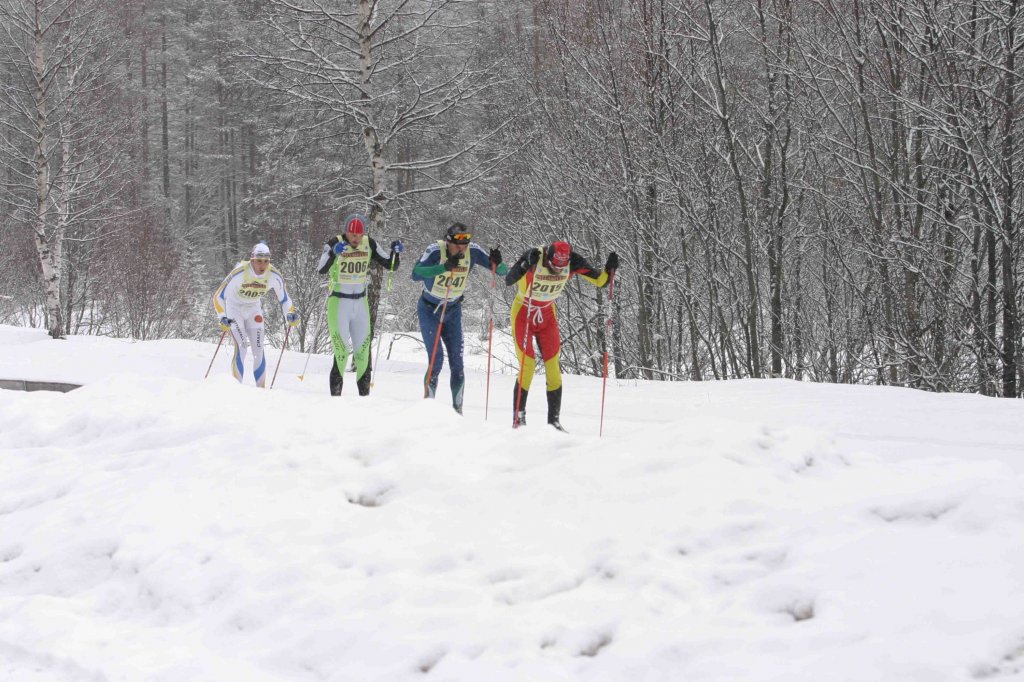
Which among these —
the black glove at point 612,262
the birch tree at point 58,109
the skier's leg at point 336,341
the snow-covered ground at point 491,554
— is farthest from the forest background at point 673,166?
the snow-covered ground at point 491,554

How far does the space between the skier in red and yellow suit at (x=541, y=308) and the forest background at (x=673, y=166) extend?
10.3 feet

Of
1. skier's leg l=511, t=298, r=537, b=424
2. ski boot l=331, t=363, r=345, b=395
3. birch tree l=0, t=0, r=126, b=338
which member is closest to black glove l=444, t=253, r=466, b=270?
skier's leg l=511, t=298, r=537, b=424

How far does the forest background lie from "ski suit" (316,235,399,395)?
7.81 feet

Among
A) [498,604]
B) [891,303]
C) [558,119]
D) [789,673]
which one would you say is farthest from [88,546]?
[558,119]

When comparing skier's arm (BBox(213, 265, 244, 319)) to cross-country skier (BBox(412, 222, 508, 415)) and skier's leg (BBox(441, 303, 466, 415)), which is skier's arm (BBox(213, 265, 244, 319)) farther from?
skier's leg (BBox(441, 303, 466, 415))

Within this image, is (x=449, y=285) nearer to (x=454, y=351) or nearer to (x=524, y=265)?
(x=454, y=351)

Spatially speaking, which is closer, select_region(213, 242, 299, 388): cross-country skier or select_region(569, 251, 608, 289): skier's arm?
select_region(569, 251, 608, 289): skier's arm

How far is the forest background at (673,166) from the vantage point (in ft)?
34.5

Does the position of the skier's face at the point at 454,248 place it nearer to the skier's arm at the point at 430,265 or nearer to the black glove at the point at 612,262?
the skier's arm at the point at 430,265

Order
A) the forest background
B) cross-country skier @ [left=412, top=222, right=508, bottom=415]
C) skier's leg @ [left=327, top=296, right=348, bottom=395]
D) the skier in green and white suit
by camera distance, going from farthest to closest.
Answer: the forest background, skier's leg @ [left=327, top=296, right=348, bottom=395], the skier in green and white suit, cross-country skier @ [left=412, top=222, right=508, bottom=415]

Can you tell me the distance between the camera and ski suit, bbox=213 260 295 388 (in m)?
9.94

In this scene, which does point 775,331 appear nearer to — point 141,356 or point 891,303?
point 891,303

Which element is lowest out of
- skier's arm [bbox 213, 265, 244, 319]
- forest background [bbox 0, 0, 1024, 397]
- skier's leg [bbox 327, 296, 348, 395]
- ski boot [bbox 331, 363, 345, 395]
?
ski boot [bbox 331, 363, 345, 395]

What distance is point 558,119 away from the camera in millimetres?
16109
